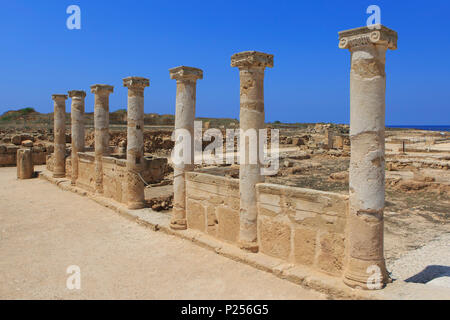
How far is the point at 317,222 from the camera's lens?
5.10 metres

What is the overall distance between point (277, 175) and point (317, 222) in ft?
36.6

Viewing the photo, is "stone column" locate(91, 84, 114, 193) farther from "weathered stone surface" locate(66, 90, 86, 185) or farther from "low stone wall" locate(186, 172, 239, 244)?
"low stone wall" locate(186, 172, 239, 244)

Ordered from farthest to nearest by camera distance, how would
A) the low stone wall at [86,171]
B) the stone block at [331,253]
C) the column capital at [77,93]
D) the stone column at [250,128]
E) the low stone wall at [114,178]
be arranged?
the column capital at [77,93] → the low stone wall at [86,171] → the low stone wall at [114,178] → the stone column at [250,128] → the stone block at [331,253]

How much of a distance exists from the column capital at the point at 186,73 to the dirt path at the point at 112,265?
3.27 meters

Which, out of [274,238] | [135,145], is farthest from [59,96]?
[274,238]

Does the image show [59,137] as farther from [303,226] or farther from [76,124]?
[303,226]

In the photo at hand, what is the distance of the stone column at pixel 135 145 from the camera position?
916cm

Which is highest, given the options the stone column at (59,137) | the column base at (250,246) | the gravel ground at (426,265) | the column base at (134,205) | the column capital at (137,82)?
the column capital at (137,82)

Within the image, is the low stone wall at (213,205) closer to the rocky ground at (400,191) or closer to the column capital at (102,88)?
the rocky ground at (400,191)

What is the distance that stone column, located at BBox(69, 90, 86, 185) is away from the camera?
12.7 meters

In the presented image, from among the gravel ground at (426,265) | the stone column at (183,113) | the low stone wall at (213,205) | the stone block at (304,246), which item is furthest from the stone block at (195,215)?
the gravel ground at (426,265)

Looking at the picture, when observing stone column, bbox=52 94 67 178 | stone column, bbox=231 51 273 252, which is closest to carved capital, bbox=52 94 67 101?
stone column, bbox=52 94 67 178

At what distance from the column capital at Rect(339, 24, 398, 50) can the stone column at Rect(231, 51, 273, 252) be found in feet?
5.45

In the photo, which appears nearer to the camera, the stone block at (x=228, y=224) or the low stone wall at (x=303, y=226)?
the low stone wall at (x=303, y=226)
